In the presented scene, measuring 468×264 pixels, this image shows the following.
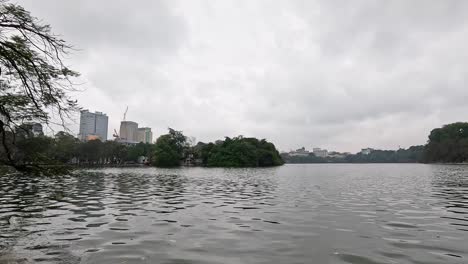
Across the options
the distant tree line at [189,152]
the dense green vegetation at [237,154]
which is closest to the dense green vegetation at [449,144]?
the distant tree line at [189,152]

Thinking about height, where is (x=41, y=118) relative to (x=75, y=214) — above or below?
above

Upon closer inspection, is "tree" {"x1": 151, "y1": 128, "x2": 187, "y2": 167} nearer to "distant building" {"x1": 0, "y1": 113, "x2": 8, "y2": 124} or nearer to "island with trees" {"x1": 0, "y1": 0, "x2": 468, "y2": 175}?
"island with trees" {"x1": 0, "y1": 0, "x2": 468, "y2": 175}

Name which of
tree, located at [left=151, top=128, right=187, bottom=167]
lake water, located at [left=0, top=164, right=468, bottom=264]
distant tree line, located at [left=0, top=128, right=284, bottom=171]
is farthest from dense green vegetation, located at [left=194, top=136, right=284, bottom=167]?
lake water, located at [left=0, top=164, right=468, bottom=264]

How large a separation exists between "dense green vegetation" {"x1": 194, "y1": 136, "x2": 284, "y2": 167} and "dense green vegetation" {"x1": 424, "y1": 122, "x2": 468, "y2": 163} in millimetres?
86866

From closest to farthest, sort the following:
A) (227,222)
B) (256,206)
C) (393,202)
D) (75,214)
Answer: (227,222) < (75,214) < (256,206) < (393,202)

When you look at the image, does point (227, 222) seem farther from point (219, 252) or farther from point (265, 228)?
point (219, 252)

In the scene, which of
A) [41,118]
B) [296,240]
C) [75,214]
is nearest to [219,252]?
[296,240]

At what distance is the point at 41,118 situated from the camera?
10.1 meters

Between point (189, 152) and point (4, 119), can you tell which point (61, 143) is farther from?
point (189, 152)

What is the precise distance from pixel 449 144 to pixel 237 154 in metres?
109

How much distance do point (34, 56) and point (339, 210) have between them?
16371 mm

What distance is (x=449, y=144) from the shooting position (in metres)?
165

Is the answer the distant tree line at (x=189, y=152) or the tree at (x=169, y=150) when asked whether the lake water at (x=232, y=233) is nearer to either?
the tree at (x=169, y=150)

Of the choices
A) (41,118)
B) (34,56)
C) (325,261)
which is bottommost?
(325,261)
